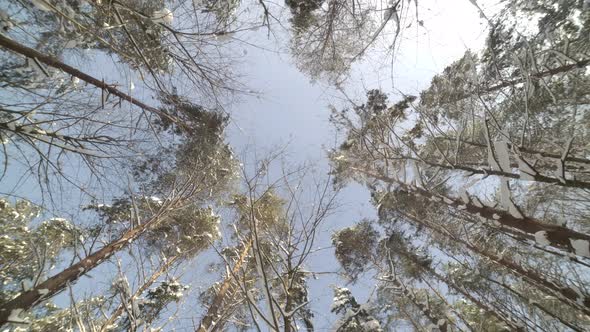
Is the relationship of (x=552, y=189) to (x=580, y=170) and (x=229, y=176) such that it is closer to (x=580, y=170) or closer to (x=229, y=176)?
(x=580, y=170)

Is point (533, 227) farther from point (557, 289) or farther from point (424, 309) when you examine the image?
point (424, 309)

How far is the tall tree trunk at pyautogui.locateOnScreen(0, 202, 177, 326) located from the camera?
11.1 feet

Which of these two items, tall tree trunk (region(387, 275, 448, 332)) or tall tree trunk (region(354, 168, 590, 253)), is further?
tall tree trunk (region(387, 275, 448, 332))

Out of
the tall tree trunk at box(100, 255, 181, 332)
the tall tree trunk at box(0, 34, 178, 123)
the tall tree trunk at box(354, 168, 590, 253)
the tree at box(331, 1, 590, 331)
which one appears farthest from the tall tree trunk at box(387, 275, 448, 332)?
the tall tree trunk at box(0, 34, 178, 123)

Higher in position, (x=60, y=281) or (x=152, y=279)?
(x=152, y=279)

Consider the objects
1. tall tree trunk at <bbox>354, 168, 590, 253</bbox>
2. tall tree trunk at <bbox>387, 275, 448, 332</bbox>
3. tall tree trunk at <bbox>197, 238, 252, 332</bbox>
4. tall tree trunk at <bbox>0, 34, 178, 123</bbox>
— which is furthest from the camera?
tall tree trunk at <bbox>197, 238, 252, 332</bbox>

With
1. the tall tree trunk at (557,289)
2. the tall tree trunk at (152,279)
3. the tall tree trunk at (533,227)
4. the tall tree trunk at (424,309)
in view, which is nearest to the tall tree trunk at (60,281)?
the tall tree trunk at (152,279)

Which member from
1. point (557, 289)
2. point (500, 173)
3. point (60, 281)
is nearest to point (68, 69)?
point (60, 281)

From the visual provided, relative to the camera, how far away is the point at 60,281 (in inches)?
157

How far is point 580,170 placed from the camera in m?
4.66

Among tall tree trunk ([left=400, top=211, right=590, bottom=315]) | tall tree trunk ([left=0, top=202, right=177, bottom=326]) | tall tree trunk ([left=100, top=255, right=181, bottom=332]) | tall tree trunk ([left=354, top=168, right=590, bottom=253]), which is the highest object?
tall tree trunk ([left=100, top=255, right=181, bottom=332])

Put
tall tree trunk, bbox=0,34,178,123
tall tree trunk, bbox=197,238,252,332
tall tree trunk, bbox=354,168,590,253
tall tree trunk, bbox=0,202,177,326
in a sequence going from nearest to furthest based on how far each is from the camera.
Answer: tall tree trunk, bbox=354,168,590,253 → tall tree trunk, bbox=0,34,178,123 → tall tree trunk, bbox=0,202,177,326 → tall tree trunk, bbox=197,238,252,332

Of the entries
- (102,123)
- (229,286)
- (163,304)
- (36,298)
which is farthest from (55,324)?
(102,123)

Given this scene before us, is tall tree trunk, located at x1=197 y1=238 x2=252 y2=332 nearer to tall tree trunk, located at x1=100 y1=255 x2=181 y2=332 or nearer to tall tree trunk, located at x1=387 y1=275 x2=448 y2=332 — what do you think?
tall tree trunk, located at x1=100 y1=255 x2=181 y2=332
